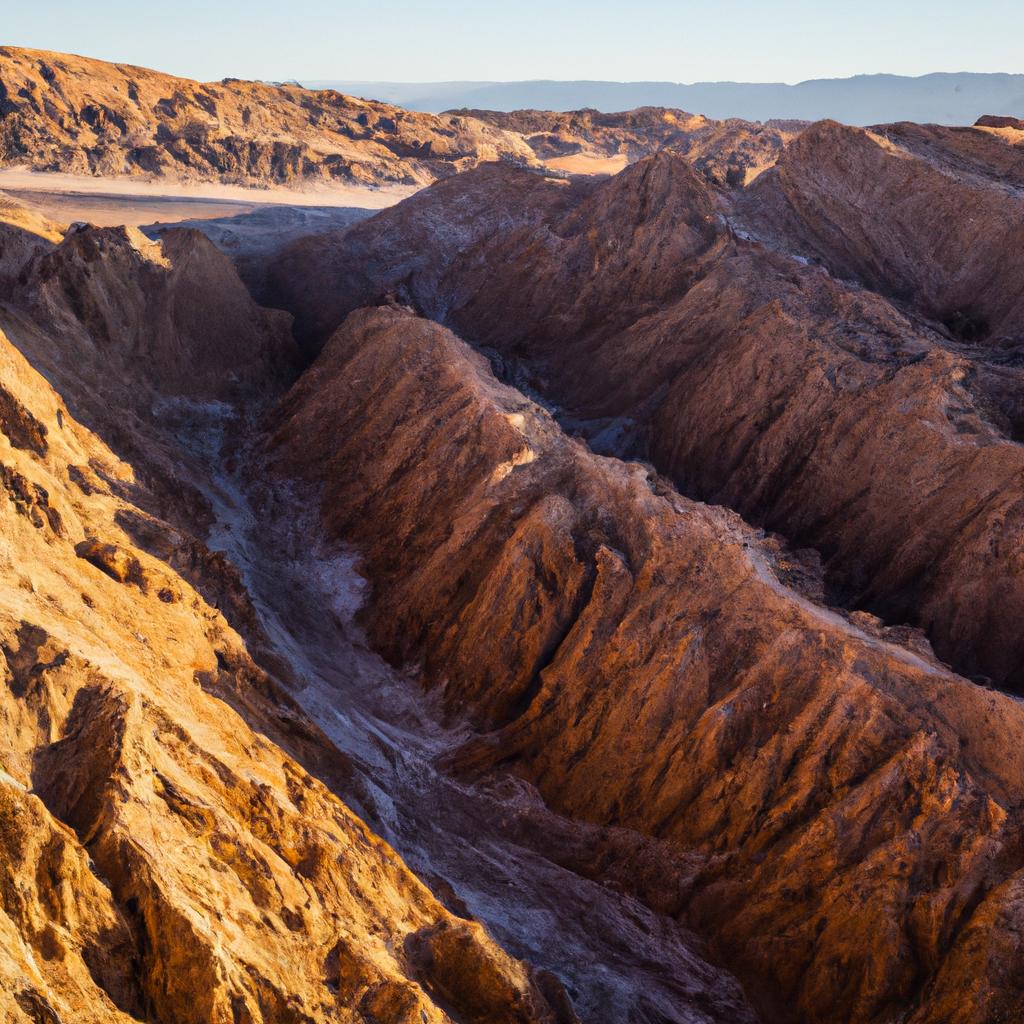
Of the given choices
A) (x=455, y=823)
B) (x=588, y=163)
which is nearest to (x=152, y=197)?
(x=588, y=163)

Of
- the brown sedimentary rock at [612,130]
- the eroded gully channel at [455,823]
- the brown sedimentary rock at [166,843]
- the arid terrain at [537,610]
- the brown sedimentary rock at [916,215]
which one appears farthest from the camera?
the brown sedimentary rock at [612,130]

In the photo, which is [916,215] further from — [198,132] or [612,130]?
[612,130]

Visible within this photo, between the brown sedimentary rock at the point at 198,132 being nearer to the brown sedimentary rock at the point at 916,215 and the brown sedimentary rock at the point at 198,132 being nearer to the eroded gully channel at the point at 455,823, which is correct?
the brown sedimentary rock at the point at 916,215

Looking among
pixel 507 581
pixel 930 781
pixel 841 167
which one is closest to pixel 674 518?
pixel 507 581

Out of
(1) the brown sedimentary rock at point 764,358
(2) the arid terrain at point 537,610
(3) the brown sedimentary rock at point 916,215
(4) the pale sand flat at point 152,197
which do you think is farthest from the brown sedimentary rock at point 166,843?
(4) the pale sand flat at point 152,197

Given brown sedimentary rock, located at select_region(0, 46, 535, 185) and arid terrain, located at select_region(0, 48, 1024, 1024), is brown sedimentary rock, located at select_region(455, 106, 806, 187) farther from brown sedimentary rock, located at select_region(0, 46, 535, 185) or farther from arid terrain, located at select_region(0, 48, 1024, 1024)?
arid terrain, located at select_region(0, 48, 1024, 1024)

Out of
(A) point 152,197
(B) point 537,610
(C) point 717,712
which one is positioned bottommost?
(C) point 717,712
